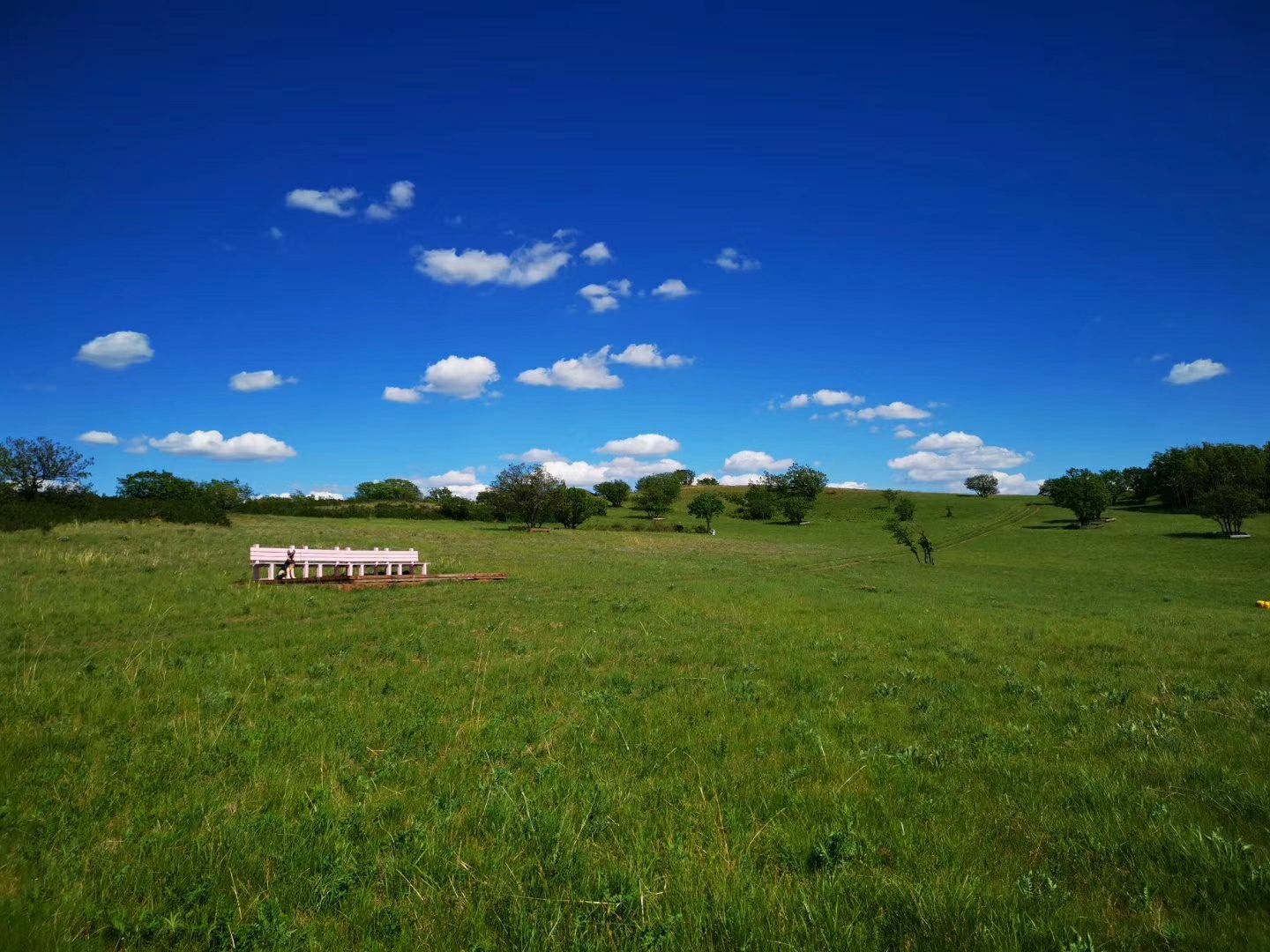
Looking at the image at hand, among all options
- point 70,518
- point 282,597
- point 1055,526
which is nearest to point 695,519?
point 1055,526

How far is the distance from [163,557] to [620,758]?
1204 inches

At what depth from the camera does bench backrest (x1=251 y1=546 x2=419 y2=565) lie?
2441 centimetres

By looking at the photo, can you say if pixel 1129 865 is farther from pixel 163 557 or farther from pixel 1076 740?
pixel 163 557

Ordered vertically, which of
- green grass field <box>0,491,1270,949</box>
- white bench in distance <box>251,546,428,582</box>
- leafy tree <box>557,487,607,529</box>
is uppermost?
leafy tree <box>557,487,607,529</box>

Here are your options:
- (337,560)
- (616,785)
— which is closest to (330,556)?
(337,560)

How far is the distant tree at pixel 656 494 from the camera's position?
5032 inches

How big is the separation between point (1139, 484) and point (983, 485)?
37817 mm

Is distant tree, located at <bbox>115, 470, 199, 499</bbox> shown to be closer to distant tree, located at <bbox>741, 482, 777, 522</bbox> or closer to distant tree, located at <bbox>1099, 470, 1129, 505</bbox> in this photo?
distant tree, located at <bbox>741, 482, 777, 522</bbox>

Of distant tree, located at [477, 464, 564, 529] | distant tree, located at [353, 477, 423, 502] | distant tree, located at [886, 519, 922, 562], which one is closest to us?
distant tree, located at [886, 519, 922, 562]

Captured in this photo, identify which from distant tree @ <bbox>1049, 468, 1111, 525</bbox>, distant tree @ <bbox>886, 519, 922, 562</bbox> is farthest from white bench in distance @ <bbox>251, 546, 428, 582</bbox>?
distant tree @ <bbox>1049, 468, 1111, 525</bbox>

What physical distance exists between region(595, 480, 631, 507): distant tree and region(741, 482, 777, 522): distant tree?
104ft

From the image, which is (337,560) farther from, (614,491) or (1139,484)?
(1139,484)

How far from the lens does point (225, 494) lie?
109000mm

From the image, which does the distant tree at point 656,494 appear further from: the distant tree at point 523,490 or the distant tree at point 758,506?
the distant tree at point 523,490
